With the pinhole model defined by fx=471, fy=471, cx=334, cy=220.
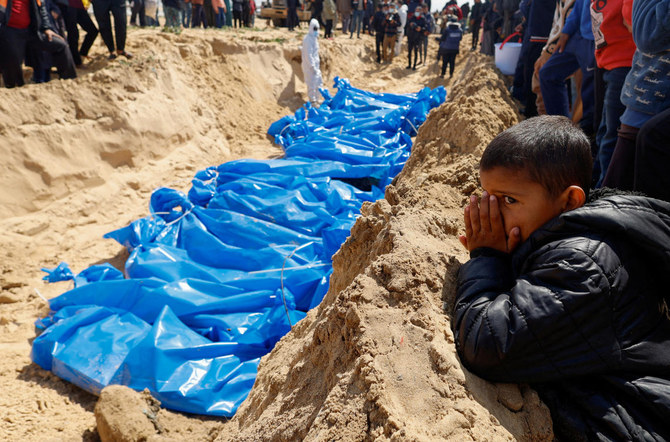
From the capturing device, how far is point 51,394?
3.17 meters

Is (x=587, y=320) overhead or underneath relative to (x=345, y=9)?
underneath

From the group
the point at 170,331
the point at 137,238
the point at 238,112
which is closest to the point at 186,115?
the point at 238,112

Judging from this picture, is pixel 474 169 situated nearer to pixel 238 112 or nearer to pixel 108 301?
pixel 108 301

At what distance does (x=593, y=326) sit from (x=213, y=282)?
3241 millimetres

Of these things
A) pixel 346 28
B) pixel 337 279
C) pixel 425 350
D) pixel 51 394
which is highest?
pixel 346 28

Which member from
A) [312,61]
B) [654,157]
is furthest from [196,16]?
[654,157]

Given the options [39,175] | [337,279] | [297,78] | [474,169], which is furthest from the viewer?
[297,78]

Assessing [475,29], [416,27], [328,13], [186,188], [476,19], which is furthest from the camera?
[475,29]

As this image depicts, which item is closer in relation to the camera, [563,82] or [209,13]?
[563,82]

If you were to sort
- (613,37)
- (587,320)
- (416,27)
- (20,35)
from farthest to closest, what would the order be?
(416,27)
(20,35)
(613,37)
(587,320)

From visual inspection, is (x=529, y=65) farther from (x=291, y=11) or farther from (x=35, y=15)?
(x=291, y=11)

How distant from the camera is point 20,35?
5.71 metres

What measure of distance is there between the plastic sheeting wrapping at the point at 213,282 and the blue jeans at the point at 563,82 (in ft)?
6.56

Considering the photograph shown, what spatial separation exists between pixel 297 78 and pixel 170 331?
958 centimetres
